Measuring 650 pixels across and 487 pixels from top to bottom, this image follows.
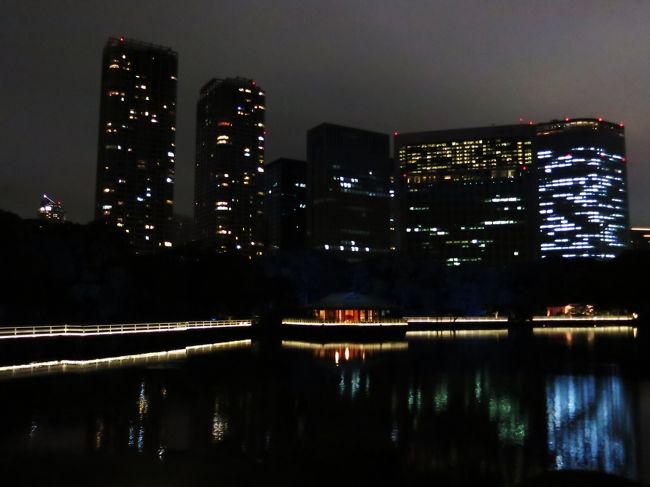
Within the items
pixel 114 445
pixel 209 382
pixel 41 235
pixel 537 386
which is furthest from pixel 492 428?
pixel 41 235

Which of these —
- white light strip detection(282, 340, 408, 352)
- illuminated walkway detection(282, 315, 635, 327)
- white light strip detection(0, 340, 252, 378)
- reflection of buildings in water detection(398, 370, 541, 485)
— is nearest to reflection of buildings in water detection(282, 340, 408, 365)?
white light strip detection(282, 340, 408, 352)

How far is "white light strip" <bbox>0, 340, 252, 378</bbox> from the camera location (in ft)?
108

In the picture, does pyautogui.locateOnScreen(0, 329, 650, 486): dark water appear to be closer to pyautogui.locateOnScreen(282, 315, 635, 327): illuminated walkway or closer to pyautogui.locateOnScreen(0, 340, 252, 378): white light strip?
pyautogui.locateOnScreen(0, 340, 252, 378): white light strip

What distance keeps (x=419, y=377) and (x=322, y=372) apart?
6.28 metres

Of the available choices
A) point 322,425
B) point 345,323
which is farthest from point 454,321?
point 322,425

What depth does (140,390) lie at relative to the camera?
26922 millimetres

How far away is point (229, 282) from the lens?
262 ft

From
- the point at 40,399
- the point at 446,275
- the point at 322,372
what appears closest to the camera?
the point at 40,399

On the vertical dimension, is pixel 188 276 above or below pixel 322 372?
above

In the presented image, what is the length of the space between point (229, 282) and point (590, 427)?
64587 mm

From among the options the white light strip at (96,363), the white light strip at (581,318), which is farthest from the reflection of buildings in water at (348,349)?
the white light strip at (581,318)

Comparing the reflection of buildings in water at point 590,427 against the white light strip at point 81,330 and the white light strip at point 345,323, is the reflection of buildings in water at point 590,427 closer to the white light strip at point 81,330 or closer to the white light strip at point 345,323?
the white light strip at point 81,330

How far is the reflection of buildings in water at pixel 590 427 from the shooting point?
51.0ft

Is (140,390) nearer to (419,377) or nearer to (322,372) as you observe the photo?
(322,372)
